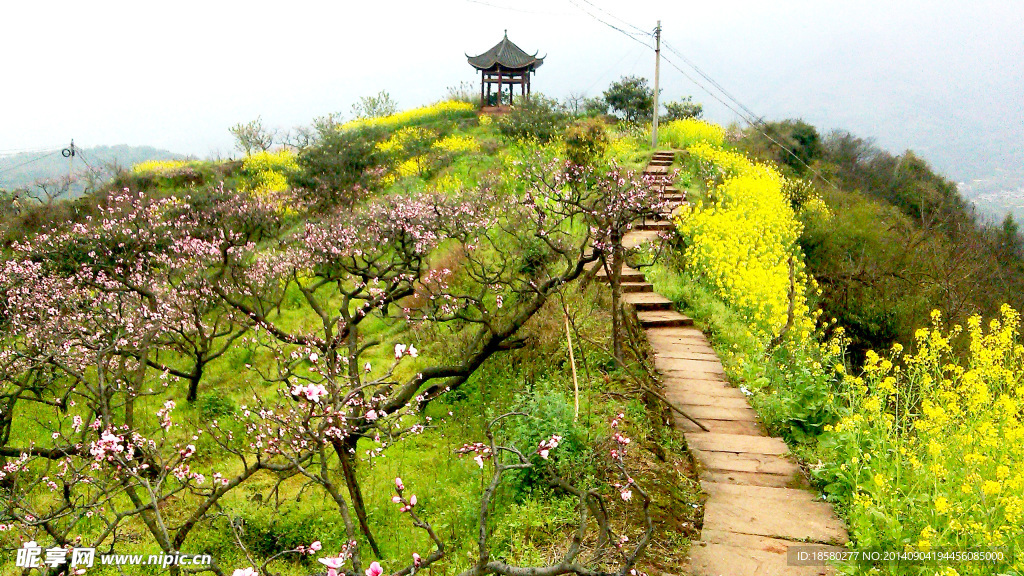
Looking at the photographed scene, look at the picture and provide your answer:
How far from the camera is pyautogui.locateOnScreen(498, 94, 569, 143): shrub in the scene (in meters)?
22.5

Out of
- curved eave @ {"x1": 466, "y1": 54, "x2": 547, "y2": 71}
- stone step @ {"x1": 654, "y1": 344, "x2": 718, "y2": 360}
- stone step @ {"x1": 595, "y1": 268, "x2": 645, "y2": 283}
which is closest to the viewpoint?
stone step @ {"x1": 654, "y1": 344, "x2": 718, "y2": 360}

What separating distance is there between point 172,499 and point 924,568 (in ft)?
26.1

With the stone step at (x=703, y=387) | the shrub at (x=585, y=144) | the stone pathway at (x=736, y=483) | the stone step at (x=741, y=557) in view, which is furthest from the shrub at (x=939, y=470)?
the shrub at (x=585, y=144)

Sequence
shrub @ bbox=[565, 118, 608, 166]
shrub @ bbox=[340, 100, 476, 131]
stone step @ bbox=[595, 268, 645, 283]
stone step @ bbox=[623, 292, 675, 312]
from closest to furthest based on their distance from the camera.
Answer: stone step @ bbox=[623, 292, 675, 312] → stone step @ bbox=[595, 268, 645, 283] → shrub @ bbox=[565, 118, 608, 166] → shrub @ bbox=[340, 100, 476, 131]

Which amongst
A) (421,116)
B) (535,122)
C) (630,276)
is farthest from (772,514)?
(421,116)

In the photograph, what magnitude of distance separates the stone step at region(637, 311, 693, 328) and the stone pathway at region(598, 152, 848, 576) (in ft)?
2.71

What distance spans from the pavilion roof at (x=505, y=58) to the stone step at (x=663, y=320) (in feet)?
87.5

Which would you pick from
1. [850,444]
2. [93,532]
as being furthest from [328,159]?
[850,444]

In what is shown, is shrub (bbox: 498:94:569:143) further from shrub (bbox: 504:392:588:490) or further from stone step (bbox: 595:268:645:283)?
shrub (bbox: 504:392:588:490)

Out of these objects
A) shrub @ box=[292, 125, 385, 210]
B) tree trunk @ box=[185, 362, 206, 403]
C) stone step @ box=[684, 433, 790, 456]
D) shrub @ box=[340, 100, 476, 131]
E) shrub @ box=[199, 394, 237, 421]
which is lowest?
shrub @ box=[199, 394, 237, 421]

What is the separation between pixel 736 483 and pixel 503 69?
3146cm

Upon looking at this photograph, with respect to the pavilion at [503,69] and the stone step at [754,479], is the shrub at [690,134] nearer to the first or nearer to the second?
the pavilion at [503,69]

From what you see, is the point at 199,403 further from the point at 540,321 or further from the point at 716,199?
the point at 716,199

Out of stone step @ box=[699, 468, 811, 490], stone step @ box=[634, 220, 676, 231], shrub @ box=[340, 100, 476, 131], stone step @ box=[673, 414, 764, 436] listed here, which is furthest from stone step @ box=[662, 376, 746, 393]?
shrub @ box=[340, 100, 476, 131]
